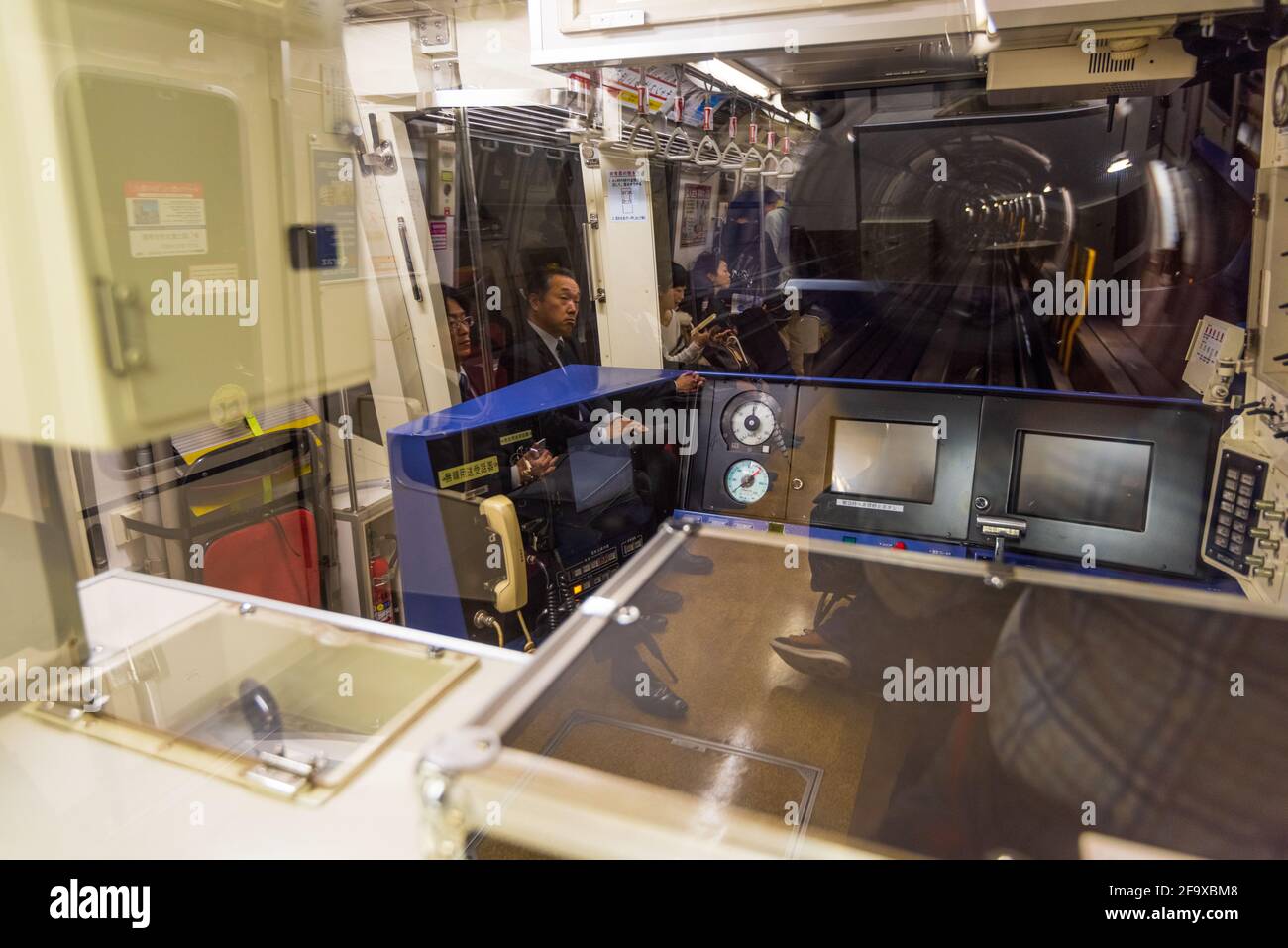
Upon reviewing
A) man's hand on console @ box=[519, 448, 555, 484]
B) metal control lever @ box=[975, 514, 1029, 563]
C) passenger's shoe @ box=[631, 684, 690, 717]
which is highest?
man's hand on console @ box=[519, 448, 555, 484]

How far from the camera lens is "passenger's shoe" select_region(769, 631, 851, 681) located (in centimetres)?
183

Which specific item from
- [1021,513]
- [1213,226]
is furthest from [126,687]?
[1213,226]

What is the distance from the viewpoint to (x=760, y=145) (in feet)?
16.7

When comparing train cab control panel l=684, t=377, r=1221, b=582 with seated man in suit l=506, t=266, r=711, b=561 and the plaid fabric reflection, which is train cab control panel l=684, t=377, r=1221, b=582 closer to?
seated man in suit l=506, t=266, r=711, b=561

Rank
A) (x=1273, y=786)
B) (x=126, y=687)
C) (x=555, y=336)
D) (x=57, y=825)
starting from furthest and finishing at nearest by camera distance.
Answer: (x=555, y=336), (x=126, y=687), (x=1273, y=786), (x=57, y=825)

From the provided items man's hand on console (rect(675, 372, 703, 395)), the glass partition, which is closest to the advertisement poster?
man's hand on console (rect(675, 372, 703, 395))

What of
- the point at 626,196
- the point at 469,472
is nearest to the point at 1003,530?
the point at 469,472

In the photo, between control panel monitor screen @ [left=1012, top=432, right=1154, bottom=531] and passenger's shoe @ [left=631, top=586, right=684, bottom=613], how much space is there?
1103 mm

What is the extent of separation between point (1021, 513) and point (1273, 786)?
113 centimetres

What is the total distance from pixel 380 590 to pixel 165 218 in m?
2.99

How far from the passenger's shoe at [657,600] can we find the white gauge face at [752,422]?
3.41ft

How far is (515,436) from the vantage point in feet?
7.93

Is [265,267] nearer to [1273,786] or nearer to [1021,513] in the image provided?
[1273,786]

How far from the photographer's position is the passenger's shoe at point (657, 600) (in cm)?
150
